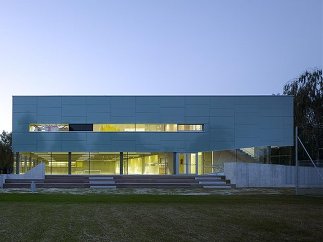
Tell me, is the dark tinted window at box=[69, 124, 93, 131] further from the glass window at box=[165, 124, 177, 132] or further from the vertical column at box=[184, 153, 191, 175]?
the vertical column at box=[184, 153, 191, 175]

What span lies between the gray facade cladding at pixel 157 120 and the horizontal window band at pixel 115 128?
352mm

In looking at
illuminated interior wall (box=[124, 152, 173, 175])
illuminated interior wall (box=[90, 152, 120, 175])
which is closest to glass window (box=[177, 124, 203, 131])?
illuminated interior wall (box=[124, 152, 173, 175])

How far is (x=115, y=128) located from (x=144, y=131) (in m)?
2.78

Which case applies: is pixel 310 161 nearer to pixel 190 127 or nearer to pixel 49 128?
pixel 190 127

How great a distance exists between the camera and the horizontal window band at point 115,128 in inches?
1857

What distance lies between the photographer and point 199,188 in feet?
121

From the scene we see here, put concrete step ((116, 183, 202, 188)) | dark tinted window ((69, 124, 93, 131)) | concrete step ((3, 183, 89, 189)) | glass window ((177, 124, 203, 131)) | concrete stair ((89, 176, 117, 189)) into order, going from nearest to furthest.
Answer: concrete step ((3, 183, 89, 189)) → concrete step ((116, 183, 202, 188)) → concrete stair ((89, 176, 117, 189)) → dark tinted window ((69, 124, 93, 131)) → glass window ((177, 124, 203, 131))

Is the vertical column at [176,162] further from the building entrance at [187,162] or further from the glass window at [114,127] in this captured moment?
the glass window at [114,127]

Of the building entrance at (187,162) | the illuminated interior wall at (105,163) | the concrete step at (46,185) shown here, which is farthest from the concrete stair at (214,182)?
the illuminated interior wall at (105,163)

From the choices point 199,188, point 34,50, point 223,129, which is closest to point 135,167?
point 223,129

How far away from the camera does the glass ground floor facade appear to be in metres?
46.7

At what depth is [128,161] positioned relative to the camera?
48.4 metres

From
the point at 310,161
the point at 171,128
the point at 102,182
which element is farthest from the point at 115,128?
the point at 310,161

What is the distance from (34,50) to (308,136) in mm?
22016
